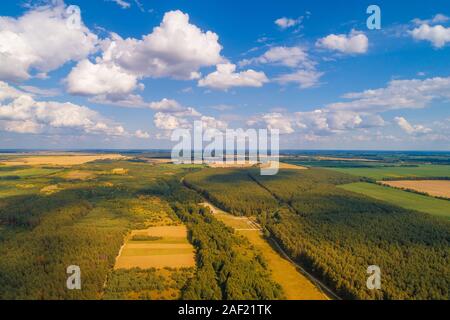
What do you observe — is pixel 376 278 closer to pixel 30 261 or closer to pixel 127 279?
pixel 127 279

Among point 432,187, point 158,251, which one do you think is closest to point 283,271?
point 158,251

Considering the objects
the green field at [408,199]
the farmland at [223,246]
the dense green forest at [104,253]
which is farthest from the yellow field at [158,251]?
the green field at [408,199]

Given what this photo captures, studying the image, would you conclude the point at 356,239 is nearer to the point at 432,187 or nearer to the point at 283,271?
the point at 283,271

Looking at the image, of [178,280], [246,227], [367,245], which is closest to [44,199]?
[246,227]

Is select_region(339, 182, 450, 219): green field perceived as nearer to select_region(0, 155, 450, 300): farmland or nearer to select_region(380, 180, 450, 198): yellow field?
select_region(0, 155, 450, 300): farmland

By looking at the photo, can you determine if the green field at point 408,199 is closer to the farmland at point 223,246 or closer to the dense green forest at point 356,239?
the farmland at point 223,246
